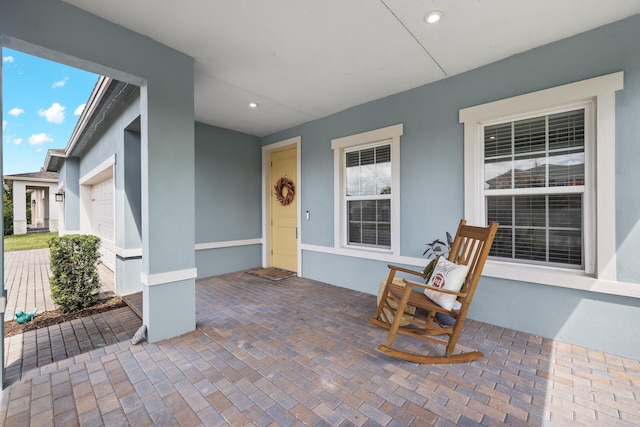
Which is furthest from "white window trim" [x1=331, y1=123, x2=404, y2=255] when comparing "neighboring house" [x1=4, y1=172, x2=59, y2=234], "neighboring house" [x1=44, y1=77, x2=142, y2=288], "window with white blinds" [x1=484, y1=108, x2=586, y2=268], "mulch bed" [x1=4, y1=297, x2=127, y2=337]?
"neighboring house" [x1=4, y1=172, x2=59, y2=234]

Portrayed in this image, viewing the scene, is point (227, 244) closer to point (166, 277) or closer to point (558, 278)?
point (166, 277)

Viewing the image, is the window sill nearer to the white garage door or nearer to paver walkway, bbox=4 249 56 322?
paver walkway, bbox=4 249 56 322

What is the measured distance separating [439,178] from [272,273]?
3257mm

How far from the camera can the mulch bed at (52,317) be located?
8.91 feet

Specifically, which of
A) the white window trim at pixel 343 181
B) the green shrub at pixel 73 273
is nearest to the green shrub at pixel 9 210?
the green shrub at pixel 73 273

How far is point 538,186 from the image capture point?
8.45 feet

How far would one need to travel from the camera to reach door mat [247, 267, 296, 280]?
462cm

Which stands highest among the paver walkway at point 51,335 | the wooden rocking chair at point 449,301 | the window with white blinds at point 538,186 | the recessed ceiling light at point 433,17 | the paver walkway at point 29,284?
the recessed ceiling light at point 433,17

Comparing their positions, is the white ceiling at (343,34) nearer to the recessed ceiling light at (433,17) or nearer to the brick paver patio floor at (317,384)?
the recessed ceiling light at (433,17)

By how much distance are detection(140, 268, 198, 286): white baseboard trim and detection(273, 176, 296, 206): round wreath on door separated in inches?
102

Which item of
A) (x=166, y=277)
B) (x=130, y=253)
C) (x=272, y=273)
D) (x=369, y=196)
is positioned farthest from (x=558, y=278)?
(x=130, y=253)

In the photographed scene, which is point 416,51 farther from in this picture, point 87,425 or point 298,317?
point 87,425

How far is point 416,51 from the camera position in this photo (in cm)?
253

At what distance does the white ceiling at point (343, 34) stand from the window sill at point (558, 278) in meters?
2.07
